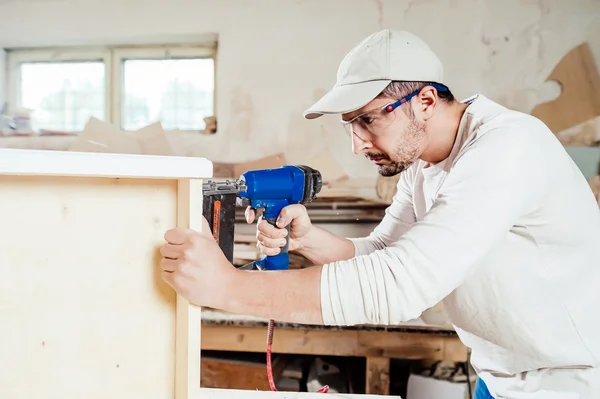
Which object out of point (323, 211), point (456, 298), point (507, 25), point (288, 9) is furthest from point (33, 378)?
point (507, 25)

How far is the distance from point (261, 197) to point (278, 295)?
0.36 metres

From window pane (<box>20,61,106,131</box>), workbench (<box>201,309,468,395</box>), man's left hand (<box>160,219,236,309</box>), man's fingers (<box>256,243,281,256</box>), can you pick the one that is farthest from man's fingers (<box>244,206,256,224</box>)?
window pane (<box>20,61,106,131</box>)

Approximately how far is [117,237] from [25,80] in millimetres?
3125

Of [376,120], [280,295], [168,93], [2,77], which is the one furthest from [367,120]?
[2,77]

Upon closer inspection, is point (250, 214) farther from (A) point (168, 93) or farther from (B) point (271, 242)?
(A) point (168, 93)

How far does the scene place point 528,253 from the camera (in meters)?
1.05

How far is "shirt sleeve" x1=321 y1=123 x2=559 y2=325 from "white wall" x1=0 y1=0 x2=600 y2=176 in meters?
2.00

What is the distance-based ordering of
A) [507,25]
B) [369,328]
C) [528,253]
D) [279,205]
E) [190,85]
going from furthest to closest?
[190,85], [507,25], [369,328], [279,205], [528,253]

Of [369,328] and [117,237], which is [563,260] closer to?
[117,237]

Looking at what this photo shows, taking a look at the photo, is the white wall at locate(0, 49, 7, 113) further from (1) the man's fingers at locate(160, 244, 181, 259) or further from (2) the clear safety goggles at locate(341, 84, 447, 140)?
(1) the man's fingers at locate(160, 244, 181, 259)

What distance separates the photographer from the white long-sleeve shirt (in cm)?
88

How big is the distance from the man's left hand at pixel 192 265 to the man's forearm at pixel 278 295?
0.05 meters

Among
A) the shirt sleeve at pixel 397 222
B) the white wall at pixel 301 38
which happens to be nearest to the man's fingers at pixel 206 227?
the shirt sleeve at pixel 397 222

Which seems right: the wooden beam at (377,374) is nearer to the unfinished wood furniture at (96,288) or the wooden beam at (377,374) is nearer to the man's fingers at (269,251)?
the man's fingers at (269,251)
